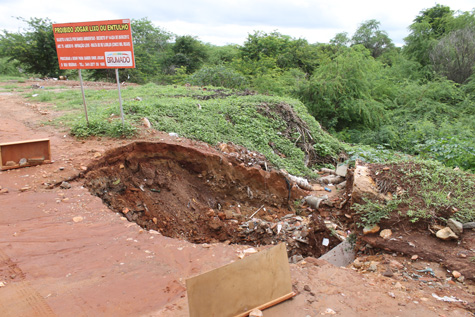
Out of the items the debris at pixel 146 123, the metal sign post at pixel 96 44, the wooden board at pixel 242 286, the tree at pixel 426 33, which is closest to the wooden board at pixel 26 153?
the metal sign post at pixel 96 44

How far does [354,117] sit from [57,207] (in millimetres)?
12183

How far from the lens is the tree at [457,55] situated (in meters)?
16.9

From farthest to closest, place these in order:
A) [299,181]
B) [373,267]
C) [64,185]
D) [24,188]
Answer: [299,181] → [64,185] → [24,188] → [373,267]

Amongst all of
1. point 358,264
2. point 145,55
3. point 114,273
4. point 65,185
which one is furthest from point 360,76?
point 145,55

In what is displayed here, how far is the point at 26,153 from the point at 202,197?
323 centimetres

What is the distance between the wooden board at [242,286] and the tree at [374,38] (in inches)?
1281

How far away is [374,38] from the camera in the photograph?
30766mm

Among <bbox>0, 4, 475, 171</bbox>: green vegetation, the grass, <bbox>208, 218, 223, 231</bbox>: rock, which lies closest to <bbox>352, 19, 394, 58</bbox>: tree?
<bbox>0, 4, 475, 171</bbox>: green vegetation

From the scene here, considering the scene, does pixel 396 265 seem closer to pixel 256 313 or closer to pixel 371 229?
pixel 371 229

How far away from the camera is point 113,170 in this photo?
17.9ft

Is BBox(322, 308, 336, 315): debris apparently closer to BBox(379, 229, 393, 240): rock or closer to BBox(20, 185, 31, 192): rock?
BBox(379, 229, 393, 240): rock

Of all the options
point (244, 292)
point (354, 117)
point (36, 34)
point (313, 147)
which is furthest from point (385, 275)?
point (36, 34)

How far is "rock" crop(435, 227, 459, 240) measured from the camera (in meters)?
3.74

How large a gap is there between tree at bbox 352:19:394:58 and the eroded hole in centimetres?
2913
